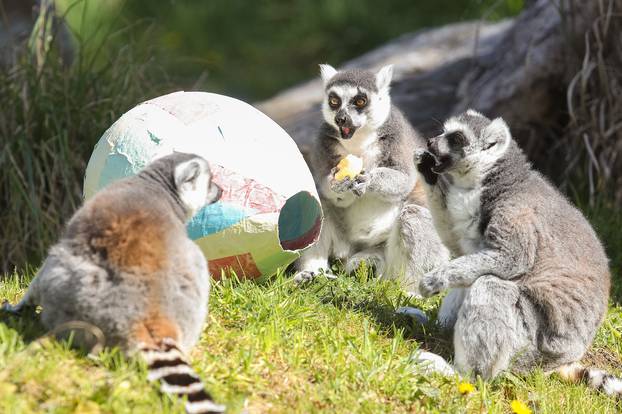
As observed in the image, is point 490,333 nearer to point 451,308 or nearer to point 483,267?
point 483,267

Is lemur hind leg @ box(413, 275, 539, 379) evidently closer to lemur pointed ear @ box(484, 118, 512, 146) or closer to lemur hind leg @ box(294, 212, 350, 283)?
lemur pointed ear @ box(484, 118, 512, 146)

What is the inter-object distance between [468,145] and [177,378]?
103 inches

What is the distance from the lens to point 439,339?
5852 millimetres

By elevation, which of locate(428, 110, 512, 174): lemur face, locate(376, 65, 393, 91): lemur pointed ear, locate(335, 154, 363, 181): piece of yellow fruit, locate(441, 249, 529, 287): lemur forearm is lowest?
locate(441, 249, 529, 287): lemur forearm

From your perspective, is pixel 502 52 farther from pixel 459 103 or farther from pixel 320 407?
pixel 320 407

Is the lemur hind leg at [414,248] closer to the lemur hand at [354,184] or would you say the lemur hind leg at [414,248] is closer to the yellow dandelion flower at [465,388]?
the lemur hand at [354,184]

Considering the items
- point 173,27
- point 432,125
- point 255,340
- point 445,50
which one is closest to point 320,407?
point 255,340

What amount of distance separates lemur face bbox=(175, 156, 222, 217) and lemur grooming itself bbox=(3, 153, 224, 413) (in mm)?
196

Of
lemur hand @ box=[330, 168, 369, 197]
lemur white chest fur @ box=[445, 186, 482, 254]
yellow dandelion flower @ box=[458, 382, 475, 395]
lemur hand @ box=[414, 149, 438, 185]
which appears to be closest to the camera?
yellow dandelion flower @ box=[458, 382, 475, 395]

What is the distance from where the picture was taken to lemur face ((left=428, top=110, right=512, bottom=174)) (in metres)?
5.79

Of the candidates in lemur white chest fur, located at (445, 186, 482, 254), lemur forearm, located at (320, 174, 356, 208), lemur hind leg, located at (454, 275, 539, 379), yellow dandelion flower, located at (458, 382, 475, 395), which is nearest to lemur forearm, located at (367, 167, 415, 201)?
lemur forearm, located at (320, 174, 356, 208)

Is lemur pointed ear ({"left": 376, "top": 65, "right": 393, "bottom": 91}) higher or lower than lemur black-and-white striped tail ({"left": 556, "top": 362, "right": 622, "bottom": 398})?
higher

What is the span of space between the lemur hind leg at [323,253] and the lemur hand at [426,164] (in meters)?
1.03

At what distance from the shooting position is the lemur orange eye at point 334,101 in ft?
23.0
